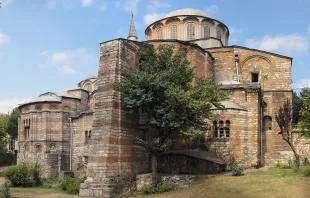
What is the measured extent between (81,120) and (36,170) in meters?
7.49

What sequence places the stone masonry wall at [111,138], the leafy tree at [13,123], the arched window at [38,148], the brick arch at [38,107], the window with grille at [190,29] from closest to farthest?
1. the stone masonry wall at [111,138]
2. the window with grille at [190,29]
3. the arched window at [38,148]
4. the brick arch at [38,107]
5. the leafy tree at [13,123]

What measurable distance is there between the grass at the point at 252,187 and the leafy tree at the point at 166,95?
242cm

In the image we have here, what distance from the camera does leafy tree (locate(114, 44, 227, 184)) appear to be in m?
17.5

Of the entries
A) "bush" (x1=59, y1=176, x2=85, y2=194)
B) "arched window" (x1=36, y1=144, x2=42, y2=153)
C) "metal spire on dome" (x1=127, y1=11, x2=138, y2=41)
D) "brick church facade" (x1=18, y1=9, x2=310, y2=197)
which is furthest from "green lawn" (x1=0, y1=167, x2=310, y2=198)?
"metal spire on dome" (x1=127, y1=11, x2=138, y2=41)

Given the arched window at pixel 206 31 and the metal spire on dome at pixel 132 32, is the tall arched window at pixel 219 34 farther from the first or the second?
the metal spire on dome at pixel 132 32

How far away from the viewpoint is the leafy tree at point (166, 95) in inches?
688

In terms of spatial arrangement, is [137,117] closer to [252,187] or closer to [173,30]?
[252,187]

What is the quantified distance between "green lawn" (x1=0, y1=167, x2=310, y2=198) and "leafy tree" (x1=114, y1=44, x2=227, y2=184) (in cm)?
242

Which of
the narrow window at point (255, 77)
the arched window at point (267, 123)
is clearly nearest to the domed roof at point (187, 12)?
the narrow window at point (255, 77)

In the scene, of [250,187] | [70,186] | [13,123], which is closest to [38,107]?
[70,186]

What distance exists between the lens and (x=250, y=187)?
14961mm

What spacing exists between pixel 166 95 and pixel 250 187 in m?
5.74

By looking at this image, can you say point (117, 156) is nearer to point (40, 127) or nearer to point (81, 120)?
point (81, 120)

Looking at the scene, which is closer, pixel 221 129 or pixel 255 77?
pixel 221 129
